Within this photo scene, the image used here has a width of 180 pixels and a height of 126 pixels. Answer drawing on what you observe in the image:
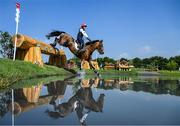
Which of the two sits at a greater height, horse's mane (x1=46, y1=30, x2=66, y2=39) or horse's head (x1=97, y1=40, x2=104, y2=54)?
horse's mane (x1=46, y1=30, x2=66, y2=39)

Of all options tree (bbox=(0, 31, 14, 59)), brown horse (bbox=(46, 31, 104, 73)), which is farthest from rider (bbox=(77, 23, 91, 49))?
tree (bbox=(0, 31, 14, 59))

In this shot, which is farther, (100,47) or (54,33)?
(54,33)

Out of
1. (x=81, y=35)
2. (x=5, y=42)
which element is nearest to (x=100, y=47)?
(x=81, y=35)

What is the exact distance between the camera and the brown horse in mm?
20562

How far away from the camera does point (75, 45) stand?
2153 cm

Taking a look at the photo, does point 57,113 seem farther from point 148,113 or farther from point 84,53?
point 84,53


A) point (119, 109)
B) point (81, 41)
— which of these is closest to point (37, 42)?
point (81, 41)

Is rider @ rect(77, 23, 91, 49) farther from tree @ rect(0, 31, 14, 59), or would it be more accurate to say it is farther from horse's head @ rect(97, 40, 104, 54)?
tree @ rect(0, 31, 14, 59)

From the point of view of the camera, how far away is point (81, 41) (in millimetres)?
20906

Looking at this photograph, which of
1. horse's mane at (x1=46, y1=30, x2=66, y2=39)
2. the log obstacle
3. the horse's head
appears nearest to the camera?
the log obstacle

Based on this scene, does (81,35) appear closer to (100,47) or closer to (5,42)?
(100,47)

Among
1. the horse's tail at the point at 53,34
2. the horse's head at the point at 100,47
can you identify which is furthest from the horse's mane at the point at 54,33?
the horse's head at the point at 100,47

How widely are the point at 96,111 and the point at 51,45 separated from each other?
61.6 ft

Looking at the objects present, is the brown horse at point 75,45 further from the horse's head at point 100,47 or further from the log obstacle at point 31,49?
the log obstacle at point 31,49
